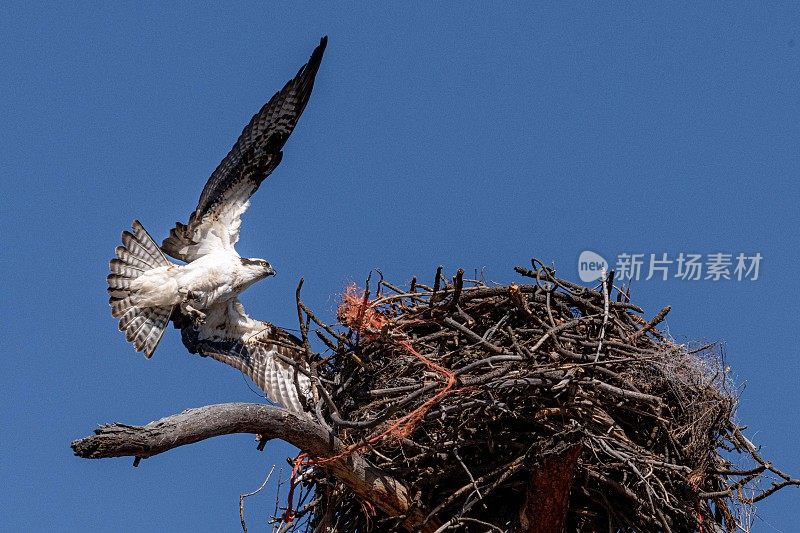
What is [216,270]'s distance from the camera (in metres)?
8.83

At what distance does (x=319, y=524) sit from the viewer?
6.65 metres

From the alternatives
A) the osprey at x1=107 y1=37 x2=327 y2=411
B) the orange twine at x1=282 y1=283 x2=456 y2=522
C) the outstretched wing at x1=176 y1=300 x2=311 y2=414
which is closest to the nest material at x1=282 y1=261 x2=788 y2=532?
the orange twine at x1=282 y1=283 x2=456 y2=522

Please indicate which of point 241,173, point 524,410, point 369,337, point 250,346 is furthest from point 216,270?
point 524,410

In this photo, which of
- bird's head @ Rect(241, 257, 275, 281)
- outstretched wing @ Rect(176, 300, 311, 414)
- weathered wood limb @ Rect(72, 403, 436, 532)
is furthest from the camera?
bird's head @ Rect(241, 257, 275, 281)

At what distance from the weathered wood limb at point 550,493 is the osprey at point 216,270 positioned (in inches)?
116

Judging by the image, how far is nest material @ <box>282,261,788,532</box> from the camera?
6.04 metres

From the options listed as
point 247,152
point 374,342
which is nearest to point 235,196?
point 247,152

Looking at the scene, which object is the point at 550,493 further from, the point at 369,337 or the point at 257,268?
the point at 257,268

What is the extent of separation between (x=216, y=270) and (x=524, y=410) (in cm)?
346

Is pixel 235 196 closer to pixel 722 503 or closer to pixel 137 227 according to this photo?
pixel 137 227

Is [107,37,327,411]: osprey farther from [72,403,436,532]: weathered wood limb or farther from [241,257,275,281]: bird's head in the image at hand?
[72,403,436,532]: weathered wood limb

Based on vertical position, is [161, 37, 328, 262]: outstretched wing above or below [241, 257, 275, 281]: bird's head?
above

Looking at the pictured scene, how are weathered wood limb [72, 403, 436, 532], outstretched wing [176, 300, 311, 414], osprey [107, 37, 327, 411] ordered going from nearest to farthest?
weathered wood limb [72, 403, 436, 532] → outstretched wing [176, 300, 311, 414] → osprey [107, 37, 327, 411]

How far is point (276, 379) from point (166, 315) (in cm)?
110
